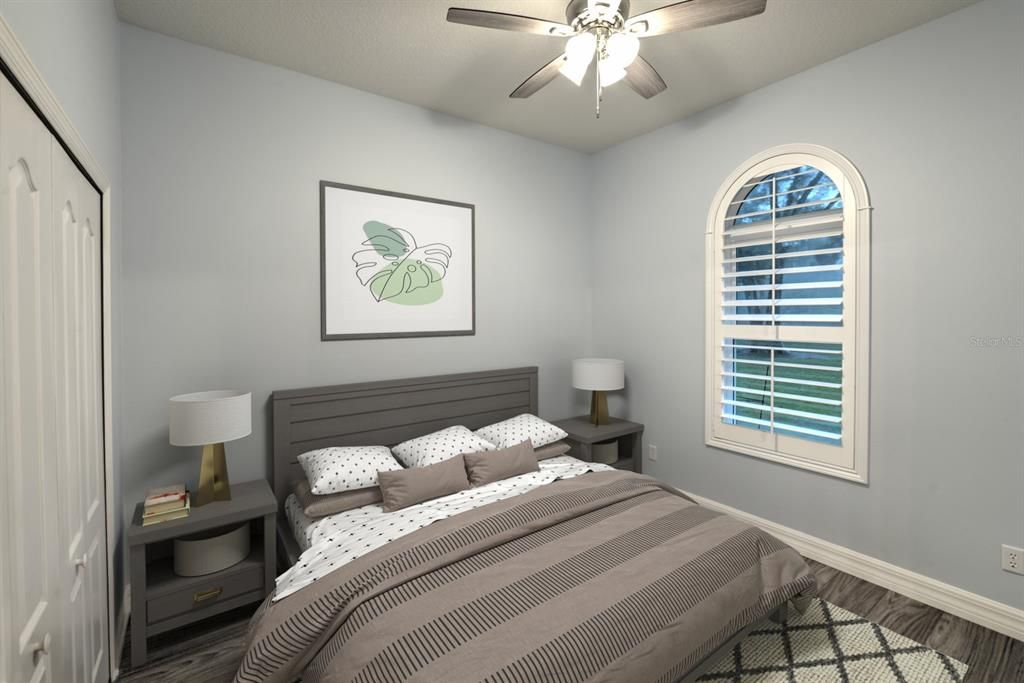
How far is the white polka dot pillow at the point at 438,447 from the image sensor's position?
8.79 feet

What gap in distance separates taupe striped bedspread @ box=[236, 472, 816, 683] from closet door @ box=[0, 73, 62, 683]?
68cm

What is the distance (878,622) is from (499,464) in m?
1.92

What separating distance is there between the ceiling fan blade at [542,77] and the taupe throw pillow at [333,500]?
2111 mm

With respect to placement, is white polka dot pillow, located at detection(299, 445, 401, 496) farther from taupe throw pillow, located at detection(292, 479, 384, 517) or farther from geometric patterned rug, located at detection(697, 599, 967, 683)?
geometric patterned rug, located at detection(697, 599, 967, 683)

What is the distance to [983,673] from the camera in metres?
1.92

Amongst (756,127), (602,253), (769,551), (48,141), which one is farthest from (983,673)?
(48,141)

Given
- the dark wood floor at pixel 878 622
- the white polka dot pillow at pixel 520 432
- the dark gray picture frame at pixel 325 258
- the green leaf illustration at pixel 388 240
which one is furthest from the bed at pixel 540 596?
the green leaf illustration at pixel 388 240

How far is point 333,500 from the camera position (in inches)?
92.7

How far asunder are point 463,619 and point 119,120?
8.57 ft

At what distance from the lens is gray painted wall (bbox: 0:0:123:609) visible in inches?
43.8

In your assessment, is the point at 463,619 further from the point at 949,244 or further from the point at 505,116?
the point at 505,116

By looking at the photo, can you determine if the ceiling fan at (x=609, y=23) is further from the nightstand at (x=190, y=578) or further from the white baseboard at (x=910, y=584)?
the white baseboard at (x=910, y=584)

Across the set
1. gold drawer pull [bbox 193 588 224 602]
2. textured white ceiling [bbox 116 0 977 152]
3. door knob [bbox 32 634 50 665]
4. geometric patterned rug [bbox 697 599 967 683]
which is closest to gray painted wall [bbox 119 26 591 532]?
textured white ceiling [bbox 116 0 977 152]

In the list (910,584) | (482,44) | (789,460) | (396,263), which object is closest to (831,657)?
(910,584)
